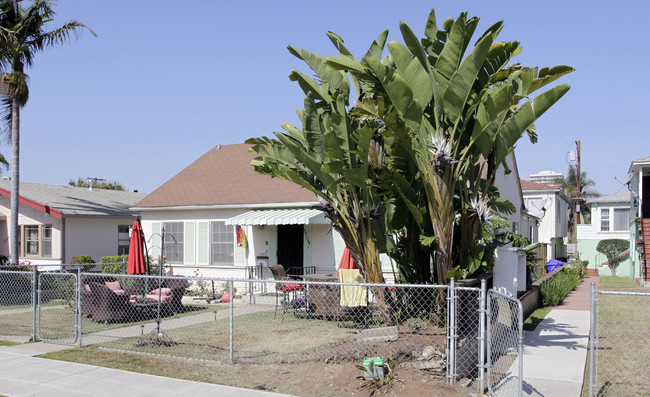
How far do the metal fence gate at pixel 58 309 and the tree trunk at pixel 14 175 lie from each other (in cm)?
287

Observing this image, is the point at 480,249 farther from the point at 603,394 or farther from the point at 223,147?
the point at 223,147

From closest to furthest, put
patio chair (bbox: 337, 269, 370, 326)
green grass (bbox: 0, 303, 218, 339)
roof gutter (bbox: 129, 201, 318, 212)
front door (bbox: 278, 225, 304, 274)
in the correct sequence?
patio chair (bbox: 337, 269, 370, 326), green grass (bbox: 0, 303, 218, 339), roof gutter (bbox: 129, 201, 318, 212), front door (bbox: 278, 225, 304, 274)

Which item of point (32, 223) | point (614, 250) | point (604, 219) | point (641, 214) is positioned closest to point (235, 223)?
point (32, 223)

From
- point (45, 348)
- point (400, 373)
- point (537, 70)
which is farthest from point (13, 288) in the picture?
point (537, 70)

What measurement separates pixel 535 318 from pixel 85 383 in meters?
9.57

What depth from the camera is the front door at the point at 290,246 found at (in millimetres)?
16781

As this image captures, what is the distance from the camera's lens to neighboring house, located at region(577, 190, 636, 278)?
1298 inches

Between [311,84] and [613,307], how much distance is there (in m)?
10.5

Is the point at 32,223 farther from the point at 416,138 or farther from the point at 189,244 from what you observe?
the point at 416,138

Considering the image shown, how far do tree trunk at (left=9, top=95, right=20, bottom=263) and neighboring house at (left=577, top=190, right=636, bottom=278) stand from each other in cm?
3056

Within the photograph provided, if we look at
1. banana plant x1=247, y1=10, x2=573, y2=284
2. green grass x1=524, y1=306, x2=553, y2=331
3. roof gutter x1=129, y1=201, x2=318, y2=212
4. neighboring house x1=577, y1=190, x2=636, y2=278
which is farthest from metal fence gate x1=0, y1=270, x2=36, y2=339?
neighboring house x1=577, y1=190, x2=636, y2=278

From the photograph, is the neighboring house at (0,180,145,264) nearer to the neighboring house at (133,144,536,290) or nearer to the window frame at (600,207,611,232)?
the neighboring house at (133,144,536,290)

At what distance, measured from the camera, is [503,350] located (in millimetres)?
8977

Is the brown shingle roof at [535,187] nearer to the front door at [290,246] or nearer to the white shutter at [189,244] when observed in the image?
the front door at [290,246]
